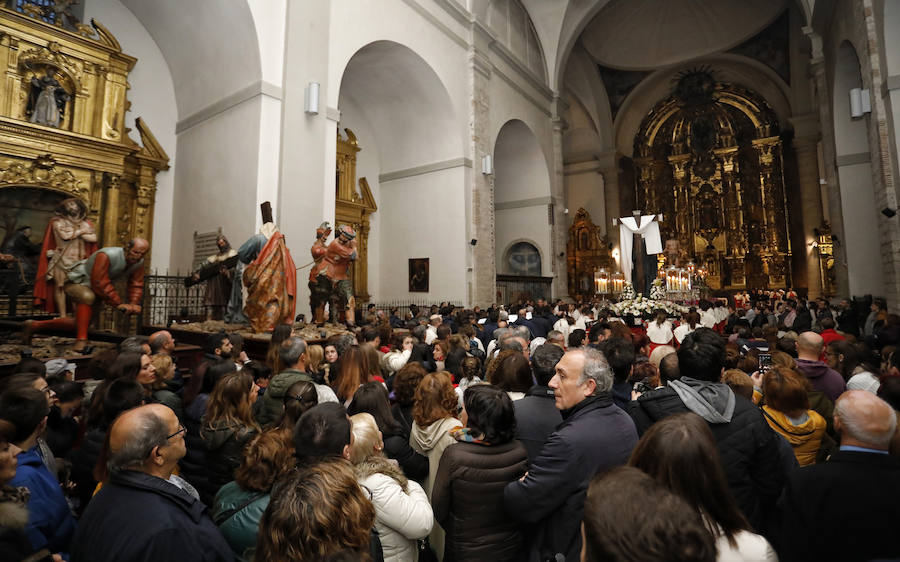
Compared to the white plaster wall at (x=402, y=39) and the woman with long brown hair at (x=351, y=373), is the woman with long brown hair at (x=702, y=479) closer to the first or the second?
the woman with long brown hair at (x=351, y=373)

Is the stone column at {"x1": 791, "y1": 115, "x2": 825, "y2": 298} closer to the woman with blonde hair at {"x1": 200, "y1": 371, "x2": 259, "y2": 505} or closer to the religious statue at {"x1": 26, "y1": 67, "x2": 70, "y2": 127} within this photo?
the woman with blonde hair at {"x1": 200, "y1": 371, "x2": 259, "y2": 505}

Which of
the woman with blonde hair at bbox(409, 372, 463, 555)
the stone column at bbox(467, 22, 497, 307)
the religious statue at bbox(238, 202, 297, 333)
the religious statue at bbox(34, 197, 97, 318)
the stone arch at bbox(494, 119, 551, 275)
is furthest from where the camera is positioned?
the stone arch at bbox(494, 119, 551, 275)

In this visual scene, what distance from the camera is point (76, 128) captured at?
9.48 metres

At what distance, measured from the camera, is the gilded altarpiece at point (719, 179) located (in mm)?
20844

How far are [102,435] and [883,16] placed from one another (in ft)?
40.4

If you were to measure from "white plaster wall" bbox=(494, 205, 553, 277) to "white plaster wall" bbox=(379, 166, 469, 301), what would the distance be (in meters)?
4.69

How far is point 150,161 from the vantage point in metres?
10.6

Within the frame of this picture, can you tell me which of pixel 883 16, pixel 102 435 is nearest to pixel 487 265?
pixel 883 16

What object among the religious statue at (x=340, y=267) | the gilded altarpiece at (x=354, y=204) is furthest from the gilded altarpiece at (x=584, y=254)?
the religious statue at (x=340, y=267)

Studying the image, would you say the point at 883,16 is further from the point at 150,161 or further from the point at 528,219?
the point at 150,161

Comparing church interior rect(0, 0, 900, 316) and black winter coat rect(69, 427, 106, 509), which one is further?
church interior rect(0, 0, 900, 316)

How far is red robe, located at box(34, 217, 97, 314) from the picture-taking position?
19.8 ft

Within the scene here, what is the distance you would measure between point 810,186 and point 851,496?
73.7 ft

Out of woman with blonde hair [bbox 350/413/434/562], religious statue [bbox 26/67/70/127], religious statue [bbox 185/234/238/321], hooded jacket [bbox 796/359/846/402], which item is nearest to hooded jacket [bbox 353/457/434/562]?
woman with blonde hair [bbox 350/413/434/562]
